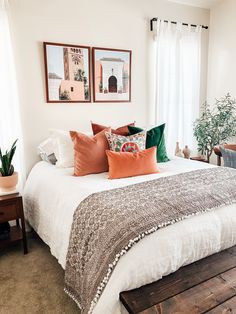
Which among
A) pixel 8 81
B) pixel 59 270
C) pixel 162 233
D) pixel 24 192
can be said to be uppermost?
pixel 8 81

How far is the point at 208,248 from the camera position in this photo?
4.91 ft

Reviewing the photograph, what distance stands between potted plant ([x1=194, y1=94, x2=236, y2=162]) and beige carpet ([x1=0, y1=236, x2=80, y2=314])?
8.19ft

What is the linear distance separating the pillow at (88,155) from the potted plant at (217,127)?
1786 millimetres

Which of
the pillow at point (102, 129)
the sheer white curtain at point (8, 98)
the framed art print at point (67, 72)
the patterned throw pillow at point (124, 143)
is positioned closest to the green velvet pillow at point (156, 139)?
the pillow at point (102, 129)

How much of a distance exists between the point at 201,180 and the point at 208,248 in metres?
0.61

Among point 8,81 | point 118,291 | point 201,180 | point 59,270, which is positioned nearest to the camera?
point 118,291

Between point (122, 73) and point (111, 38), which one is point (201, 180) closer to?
point (122, 73)

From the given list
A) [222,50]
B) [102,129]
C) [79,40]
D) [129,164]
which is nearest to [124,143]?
[129,164]

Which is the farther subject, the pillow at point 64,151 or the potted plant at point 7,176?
the pillow at point 64,151

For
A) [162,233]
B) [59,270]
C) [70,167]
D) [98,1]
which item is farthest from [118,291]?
[98,1]

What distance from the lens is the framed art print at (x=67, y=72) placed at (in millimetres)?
2777

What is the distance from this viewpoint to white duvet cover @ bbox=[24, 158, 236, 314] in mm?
1239

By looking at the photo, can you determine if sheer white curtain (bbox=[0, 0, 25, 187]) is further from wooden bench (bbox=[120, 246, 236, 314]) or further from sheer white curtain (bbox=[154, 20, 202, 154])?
wooden bench (bbox=[120, 246, 236, 314])

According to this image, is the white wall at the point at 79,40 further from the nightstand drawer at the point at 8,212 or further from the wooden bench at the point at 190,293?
the wooden bench at the point at 190,293
